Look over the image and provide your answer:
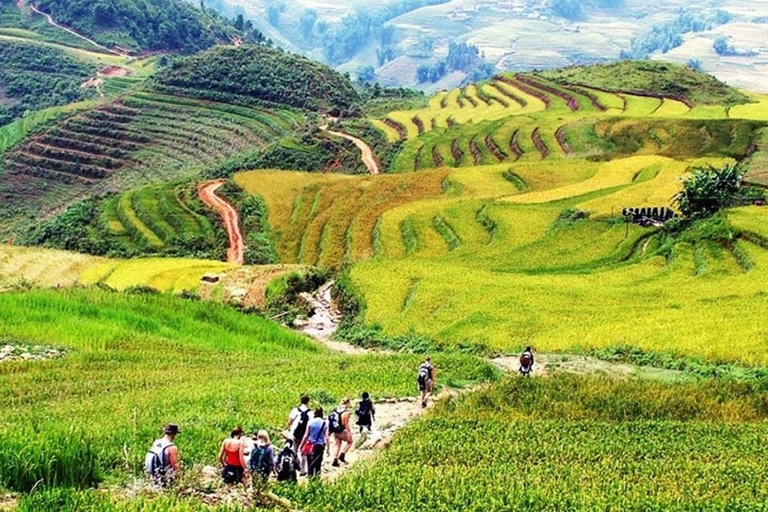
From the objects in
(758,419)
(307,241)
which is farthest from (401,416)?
(307,241)

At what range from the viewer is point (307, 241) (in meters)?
62.0

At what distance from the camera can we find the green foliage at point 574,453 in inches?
550

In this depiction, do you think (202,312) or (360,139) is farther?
(360,139)

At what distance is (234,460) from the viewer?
1348 centimetres

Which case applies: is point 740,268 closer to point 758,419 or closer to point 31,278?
point 758,419

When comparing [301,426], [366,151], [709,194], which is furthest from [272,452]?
[366,151]

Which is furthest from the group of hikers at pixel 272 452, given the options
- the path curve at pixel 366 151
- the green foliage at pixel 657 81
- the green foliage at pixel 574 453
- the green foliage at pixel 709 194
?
the green foliage at pixel 657 81

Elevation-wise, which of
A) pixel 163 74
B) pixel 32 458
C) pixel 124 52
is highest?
pixel 124 52

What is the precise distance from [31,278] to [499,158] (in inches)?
2054

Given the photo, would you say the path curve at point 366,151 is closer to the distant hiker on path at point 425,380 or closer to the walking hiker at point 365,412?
the distant hiker on path at point 425,380

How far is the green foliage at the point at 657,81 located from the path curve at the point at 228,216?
67314 millimetres

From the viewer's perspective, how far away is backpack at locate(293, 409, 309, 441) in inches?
599

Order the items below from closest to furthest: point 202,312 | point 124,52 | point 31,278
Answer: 1. point 202,312
2. point 31,278
3. point 124,52

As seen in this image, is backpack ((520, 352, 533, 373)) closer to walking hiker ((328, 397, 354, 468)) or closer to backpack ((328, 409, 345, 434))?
walking hiker ((328, 397, 354, 468))
